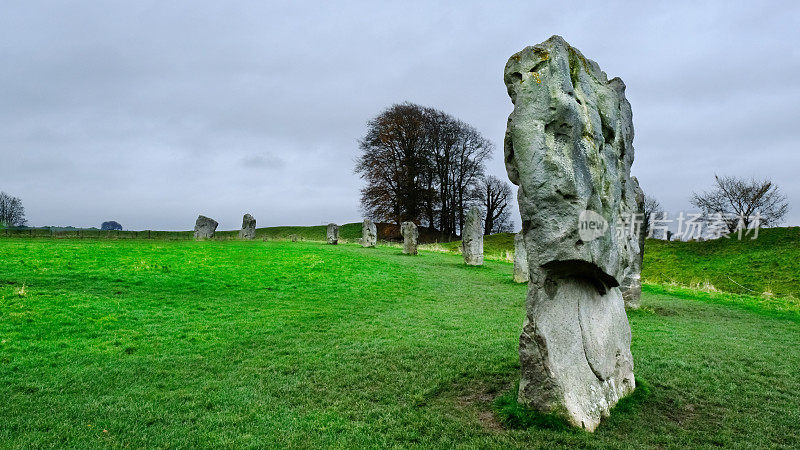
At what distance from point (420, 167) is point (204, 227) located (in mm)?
19498

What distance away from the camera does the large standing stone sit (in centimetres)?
435

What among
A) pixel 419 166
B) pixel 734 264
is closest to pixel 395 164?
pixel 419 166

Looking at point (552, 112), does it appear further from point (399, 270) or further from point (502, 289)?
point (399, 270)

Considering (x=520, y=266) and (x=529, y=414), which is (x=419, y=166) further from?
(x=529, y=414)

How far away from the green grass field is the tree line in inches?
1095

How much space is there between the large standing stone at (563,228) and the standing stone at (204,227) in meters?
31.5

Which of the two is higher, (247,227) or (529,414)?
(247,227)

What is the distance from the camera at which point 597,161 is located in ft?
15.3

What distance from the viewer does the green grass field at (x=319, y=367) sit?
441 centimetres

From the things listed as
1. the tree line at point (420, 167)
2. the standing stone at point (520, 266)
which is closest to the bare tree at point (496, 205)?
the tree line at point (420, 167)

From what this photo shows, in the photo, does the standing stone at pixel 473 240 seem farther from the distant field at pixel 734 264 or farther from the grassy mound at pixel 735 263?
the grassy mound at pixel 735 263

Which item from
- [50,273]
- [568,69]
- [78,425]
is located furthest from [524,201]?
[50,273]

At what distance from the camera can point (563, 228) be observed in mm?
4301

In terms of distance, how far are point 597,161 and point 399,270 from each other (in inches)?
560
